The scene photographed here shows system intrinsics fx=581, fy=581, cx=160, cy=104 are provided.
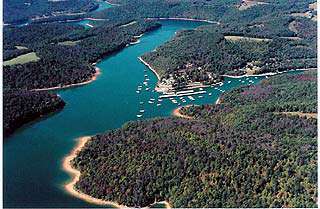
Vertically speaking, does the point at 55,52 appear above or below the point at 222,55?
below

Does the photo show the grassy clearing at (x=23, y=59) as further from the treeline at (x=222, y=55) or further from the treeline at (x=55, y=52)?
the treeline at (x=222, y=55)

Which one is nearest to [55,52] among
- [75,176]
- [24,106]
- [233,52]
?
[233,52]

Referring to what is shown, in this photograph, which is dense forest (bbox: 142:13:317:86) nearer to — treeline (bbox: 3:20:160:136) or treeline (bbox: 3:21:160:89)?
treeline (bbox: 3:21:160:89)

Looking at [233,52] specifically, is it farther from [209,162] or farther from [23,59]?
[209,162]

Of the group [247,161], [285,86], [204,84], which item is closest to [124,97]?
[204,84]

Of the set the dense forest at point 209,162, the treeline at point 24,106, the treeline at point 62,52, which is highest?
the dense forest at point 209,162

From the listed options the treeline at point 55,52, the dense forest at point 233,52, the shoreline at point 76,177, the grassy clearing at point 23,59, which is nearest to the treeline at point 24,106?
the treeline at point 55,52
